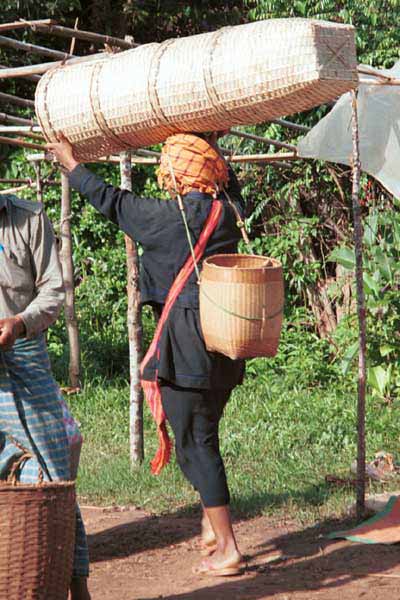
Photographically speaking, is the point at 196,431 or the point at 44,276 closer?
the point at 44,276

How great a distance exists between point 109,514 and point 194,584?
130 cm

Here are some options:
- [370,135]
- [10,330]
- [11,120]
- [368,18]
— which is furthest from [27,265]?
[368,18]

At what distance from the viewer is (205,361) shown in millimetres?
4891

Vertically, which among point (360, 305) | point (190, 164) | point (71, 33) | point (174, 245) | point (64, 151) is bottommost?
point (360, 305)

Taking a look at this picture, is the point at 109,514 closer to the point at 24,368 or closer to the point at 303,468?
the point at 303,468

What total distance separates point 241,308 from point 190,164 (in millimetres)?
717

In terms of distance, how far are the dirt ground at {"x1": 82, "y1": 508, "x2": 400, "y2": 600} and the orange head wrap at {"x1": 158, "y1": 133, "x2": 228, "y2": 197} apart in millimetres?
1750

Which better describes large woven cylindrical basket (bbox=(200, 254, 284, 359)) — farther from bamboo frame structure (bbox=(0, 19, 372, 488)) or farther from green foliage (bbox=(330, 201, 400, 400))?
green foliage (bbox=(330, 201, 400, 400))

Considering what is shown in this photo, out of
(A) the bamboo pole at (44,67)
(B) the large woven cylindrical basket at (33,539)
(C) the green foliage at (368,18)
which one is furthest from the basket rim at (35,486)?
(C) the green foliage at (368,18)

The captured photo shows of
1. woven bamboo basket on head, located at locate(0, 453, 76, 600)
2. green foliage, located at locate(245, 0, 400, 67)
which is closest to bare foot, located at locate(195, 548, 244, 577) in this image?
woven bamboo basket on head, located at locate(0, 453, 76, 600)

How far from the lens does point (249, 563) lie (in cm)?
513

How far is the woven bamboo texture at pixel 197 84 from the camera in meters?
4.28

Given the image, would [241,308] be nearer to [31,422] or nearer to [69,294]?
[31,422]

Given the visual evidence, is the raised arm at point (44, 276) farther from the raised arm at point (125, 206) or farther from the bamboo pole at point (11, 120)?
the bamboo pole at point (11, 120)
